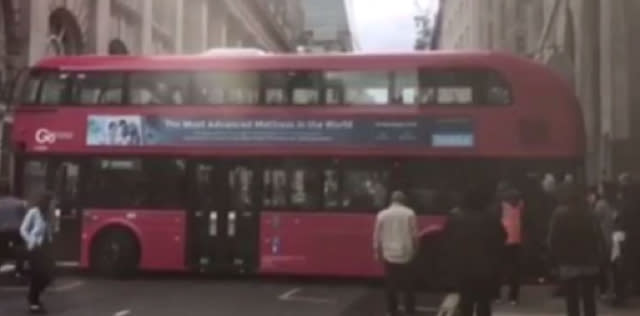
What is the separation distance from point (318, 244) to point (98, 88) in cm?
524

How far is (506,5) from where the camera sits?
56531 millimetres

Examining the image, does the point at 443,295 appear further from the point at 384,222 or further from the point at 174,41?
the point at 174,41

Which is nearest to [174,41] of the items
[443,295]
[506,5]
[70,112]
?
[506,5]

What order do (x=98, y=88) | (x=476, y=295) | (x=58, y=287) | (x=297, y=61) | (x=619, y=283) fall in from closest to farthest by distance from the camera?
(x=476, y=295), (x=619, y=283), (x=58, y=287), (x=297, y=61), (x=98, y=88)

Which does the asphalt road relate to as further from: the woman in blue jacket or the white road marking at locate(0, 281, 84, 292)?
the woman in blue jacket

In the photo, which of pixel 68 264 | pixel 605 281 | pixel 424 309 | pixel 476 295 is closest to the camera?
pixel 476 295

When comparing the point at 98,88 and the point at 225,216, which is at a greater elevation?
the point at 98,88

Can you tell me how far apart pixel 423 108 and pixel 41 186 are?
24.3 feet

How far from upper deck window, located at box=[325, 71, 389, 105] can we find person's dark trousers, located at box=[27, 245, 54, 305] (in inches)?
255

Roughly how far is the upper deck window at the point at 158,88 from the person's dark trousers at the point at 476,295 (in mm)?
10632

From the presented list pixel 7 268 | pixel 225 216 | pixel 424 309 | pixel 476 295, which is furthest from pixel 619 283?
pixel 7 268

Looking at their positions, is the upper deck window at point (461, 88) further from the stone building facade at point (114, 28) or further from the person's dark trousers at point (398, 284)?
the stone building facade at point (114, 28)

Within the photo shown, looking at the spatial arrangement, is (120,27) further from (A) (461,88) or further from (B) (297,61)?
(A) (461,88)

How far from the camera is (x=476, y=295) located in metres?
10.4
